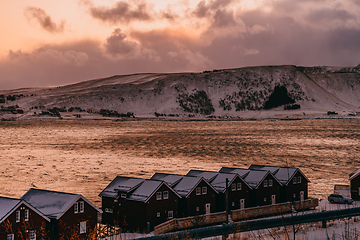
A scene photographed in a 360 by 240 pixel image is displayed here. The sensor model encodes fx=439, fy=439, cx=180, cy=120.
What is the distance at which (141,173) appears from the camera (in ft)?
211

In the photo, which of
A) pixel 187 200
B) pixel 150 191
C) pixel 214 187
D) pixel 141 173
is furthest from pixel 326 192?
pixel 141 173

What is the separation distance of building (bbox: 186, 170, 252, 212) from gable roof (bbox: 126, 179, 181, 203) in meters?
4.41

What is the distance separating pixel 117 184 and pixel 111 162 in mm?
46205

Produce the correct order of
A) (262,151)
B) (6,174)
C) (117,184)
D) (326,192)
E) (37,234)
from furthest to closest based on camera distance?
(262,151) → (6,174) → (326,192) → (117,184) → (37,234)

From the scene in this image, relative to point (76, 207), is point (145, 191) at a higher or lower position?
higher

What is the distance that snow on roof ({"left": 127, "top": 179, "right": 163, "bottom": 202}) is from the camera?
100 ft

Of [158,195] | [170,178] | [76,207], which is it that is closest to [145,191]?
[158,195]

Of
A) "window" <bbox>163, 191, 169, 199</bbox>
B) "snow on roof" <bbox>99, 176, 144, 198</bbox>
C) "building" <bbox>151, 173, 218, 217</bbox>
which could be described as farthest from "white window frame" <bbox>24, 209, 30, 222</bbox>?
"building" <bbox>151, 173, 218, 217</bbox>

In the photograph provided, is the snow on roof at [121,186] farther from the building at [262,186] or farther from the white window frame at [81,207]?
the building at [262,186]

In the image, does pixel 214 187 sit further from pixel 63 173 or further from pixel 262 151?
pixel 262 151

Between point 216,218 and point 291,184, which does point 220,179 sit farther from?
point 291,184

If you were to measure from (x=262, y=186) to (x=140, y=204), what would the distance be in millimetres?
12132

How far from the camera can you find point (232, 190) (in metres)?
35.4

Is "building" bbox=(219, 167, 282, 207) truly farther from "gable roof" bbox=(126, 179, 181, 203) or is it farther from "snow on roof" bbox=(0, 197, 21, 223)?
"snow on roof" bbox=(0, 197, 21, 223)
